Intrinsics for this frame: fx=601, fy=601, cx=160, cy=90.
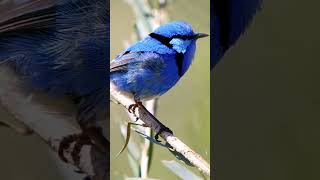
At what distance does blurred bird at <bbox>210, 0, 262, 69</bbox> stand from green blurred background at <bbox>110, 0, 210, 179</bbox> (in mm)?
34

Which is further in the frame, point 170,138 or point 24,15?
point 170,138

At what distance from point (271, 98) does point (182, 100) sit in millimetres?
333

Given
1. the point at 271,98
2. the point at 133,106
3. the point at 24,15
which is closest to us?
the point at 24,15

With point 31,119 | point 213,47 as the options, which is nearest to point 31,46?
point 31,119

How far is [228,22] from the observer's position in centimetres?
201

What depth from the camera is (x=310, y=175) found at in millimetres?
2148

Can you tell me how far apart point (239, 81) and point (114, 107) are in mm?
444

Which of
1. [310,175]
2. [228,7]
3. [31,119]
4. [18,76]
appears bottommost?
[310,175]

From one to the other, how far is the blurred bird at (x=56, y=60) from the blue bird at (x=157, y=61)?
0.07 meters

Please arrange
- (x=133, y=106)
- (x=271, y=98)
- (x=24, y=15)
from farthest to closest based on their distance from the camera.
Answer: (x=271, y=98), (x=133, y=106), (x=24, y=15)

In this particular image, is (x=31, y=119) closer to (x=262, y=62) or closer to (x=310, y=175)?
(x=262, y=62)

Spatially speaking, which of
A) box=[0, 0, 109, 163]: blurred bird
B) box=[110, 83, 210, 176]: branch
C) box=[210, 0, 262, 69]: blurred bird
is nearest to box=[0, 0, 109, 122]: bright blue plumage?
box=[0, 0, 109, 163]: blurred bird

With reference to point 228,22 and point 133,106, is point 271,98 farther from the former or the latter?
point 133,106

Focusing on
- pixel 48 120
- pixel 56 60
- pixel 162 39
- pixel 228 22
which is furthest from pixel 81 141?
pixel 228 22
